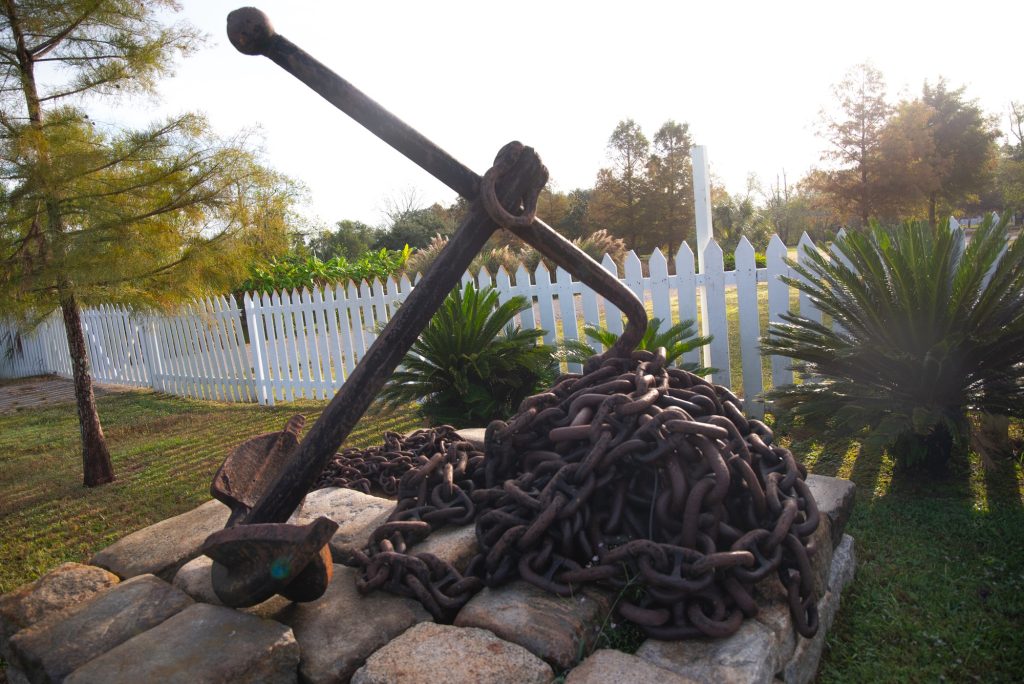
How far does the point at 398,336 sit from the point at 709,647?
1294 millimetres

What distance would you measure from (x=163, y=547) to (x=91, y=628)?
1.88ft

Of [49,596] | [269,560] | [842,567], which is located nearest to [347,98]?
[269,560]

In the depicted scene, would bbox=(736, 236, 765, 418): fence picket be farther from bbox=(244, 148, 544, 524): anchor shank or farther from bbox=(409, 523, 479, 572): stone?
bbox=(409, 523, 479, 572): stone

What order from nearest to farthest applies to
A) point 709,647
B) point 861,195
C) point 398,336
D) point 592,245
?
point 709,647
point 398,336
point 592,245
point 861,195

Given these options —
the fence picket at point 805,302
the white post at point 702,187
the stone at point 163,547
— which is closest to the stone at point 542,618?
the stone at point 163,547

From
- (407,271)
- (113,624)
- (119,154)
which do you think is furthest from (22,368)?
(113,624)

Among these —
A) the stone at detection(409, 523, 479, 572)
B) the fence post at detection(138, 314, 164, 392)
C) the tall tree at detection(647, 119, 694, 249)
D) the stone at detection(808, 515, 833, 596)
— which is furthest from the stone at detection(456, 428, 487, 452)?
the tall tree at detection(647, 119, 694, 249)

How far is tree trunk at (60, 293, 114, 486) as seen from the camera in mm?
5215

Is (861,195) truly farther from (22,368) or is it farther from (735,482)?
(22,368)

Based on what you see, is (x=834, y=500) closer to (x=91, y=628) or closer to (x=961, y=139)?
(x=91, y=628)

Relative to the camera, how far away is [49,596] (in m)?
2.22

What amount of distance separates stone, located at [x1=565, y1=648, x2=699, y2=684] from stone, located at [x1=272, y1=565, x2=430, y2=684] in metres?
0.57

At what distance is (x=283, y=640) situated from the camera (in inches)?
67.8

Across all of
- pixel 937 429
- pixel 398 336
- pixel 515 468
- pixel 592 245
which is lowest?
pixel 937 429
